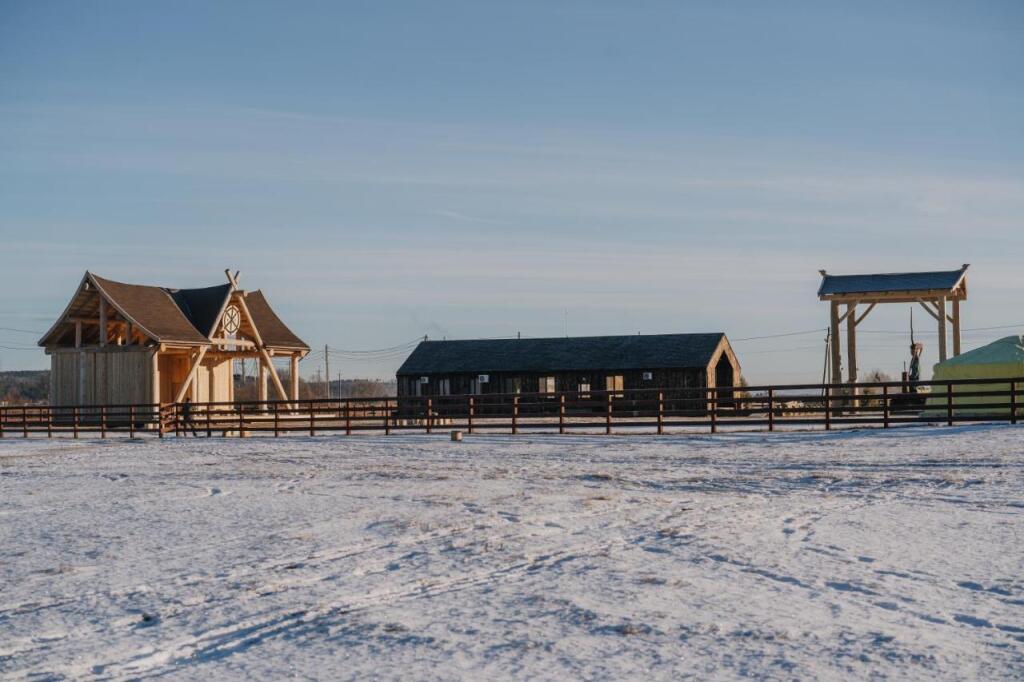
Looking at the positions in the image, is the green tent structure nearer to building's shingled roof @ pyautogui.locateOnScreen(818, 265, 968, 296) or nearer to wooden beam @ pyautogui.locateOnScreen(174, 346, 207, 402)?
building's shingled roof @ pyautogui.locateOnScreen(818, 265, 968, 296)

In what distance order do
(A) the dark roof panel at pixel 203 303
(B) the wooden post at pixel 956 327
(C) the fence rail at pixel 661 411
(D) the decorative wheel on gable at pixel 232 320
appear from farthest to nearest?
(D) the decorative wheel on gable at pixel 232 320 < (A) the dark roof panel at pixel 203 303 < (B) the wooden post at pixel 956 327 < (C) the fence rail at pixel 661 411

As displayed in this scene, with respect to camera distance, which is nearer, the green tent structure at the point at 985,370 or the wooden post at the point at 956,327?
the green tent structure at the point at 985,370

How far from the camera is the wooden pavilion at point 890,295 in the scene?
33531 mm

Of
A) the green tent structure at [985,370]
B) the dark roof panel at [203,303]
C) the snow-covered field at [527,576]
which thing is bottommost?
the snow-covered field at [527,576]

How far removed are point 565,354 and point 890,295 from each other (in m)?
16.1

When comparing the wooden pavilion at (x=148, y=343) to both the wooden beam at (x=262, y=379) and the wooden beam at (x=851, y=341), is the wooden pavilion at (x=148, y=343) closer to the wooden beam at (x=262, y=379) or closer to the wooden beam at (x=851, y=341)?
the wooden beam at (x=262, y=379)

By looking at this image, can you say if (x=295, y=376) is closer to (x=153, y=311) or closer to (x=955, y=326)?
(x=153, y=311)

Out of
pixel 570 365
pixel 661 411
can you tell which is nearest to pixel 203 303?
pixel 570 365

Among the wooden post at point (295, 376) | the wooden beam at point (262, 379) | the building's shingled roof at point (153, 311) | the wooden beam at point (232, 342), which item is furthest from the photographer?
the wooden post at point (295, 376)

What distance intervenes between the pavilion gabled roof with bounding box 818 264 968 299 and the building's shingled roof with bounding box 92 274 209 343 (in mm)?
22154

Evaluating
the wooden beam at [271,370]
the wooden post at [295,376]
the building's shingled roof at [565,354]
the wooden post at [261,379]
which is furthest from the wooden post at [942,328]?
the wooden post at [261,379]

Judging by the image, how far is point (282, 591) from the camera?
7.78 metres

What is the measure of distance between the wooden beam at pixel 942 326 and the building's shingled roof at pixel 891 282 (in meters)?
0.52

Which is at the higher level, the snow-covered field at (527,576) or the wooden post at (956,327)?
the wooden post at (956,327)
